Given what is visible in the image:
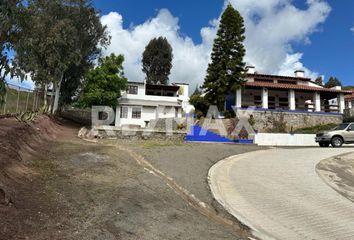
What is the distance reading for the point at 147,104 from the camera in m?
39.7

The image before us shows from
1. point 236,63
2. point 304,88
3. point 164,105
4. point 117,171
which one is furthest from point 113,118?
point 117,171

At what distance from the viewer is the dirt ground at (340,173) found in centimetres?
1267

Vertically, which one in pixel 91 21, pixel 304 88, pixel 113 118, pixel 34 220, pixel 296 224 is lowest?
pixel 296 224

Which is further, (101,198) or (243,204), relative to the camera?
(243,204)

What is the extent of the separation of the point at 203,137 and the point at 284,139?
299 inches

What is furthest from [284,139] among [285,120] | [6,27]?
[6,27]

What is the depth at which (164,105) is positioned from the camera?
1601 inches

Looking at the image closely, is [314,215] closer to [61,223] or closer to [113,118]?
[61,223]

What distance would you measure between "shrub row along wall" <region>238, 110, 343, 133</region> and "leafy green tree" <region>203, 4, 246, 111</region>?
13.0ft

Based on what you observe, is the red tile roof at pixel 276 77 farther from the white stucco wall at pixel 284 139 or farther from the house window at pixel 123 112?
the house window at pixel 123 112

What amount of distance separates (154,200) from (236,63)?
92.0ft

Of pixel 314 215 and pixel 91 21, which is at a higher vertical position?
pixel 91 21

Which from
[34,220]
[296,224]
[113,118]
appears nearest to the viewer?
[34,220]

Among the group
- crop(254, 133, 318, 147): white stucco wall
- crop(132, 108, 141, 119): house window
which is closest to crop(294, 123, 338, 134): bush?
crop(254, 133, 318, 147): white stucco wall
